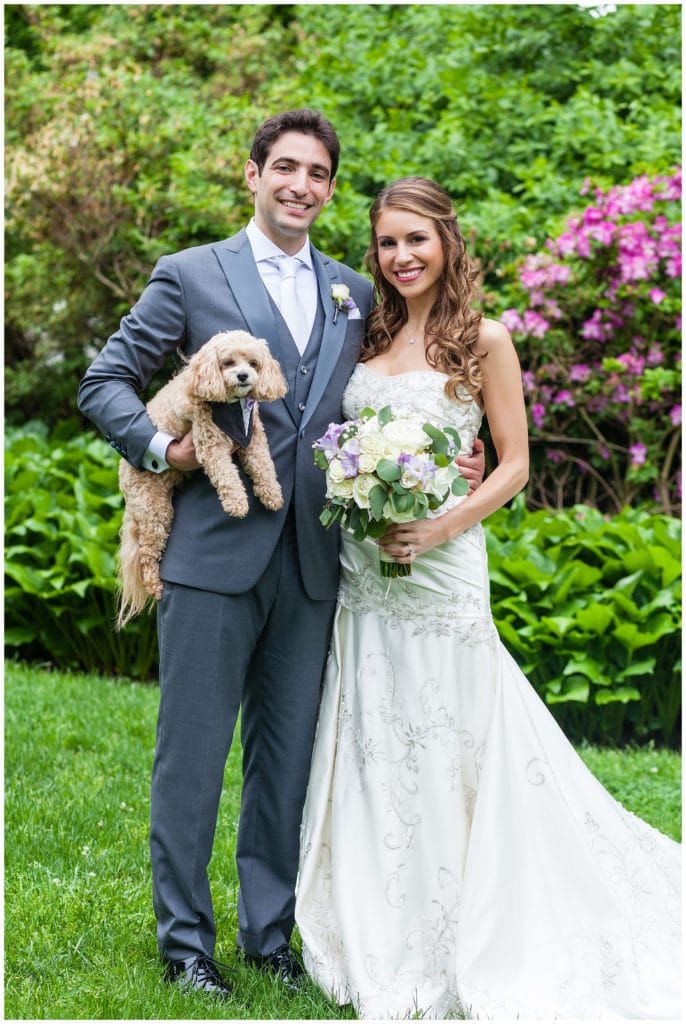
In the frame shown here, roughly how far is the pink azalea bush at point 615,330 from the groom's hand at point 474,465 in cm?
405

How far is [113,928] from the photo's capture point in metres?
3.79

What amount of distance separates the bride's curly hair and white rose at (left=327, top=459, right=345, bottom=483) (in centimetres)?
56

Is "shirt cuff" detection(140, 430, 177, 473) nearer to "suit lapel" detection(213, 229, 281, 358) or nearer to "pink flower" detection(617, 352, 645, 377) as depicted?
"suit lapel" detection(213, 229, 281, 358)

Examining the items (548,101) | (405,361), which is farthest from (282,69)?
(405,361)

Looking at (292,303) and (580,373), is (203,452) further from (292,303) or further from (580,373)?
(580,373)

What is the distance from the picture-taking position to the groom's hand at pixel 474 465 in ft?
11.7

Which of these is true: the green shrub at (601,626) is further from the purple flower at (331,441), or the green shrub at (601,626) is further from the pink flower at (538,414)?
the purple flower at (331,441)

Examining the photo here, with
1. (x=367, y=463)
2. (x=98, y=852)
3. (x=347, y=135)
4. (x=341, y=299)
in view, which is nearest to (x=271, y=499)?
(x=367, y=463)

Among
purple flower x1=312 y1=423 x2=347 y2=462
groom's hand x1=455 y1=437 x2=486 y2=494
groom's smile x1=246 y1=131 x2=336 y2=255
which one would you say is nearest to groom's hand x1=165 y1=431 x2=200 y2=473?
purple flower x1=312 y1=423 x2=347 y2=462

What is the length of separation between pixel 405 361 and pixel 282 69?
27.3 feet

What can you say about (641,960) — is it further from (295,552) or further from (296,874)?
(295,552)

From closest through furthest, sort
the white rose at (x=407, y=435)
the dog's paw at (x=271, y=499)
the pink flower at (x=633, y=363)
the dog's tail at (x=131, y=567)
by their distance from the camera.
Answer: the white rose at (x=407, y=435) → the dog's paw at (x=271, y=499) → the dog's tail at (x=131, y=567) → the pink flower at (x=633, y=363)

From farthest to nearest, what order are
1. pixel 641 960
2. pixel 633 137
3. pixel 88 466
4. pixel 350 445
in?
pixel 633 137 < pixel 88 466 < pixel 641 960 < pixel 350 445

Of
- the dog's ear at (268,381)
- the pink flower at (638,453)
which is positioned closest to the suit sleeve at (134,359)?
→ the dog's ear at (268,381)
